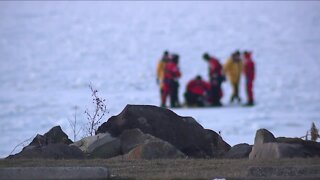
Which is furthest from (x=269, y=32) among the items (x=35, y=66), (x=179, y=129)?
(x=179, y=129)

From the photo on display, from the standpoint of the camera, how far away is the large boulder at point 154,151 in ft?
33.7

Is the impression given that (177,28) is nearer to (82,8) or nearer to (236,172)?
(82,8)

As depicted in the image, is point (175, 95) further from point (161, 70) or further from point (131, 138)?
point (131, 138)

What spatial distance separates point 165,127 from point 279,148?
65.8 inches

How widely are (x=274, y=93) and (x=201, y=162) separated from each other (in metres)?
14.0

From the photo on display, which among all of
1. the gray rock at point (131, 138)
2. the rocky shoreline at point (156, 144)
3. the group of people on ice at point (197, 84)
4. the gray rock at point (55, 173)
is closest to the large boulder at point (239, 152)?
the rocky shoreline at point (156, 144)

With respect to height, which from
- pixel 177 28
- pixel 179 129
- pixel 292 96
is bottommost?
pixel 179 129

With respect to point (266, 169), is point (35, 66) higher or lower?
higher

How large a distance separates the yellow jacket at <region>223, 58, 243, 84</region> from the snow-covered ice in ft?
2.28

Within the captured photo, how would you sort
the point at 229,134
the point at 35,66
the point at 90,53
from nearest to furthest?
the point at 229,134
the point at 35,66
the point at 90,53

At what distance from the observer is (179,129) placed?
1120 cm

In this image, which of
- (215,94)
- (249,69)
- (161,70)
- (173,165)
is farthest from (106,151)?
(249,69)

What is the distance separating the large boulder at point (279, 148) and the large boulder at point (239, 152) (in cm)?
17

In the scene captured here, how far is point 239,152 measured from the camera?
35.5 ft
